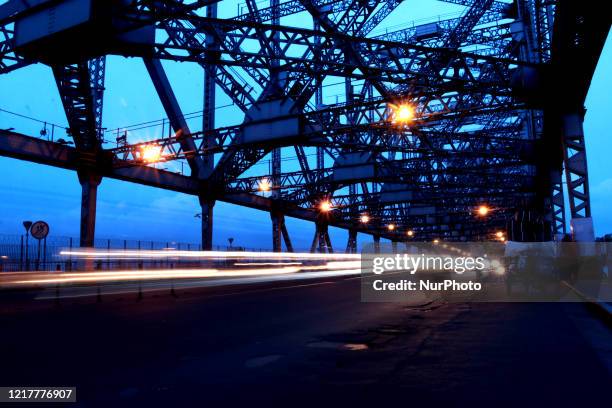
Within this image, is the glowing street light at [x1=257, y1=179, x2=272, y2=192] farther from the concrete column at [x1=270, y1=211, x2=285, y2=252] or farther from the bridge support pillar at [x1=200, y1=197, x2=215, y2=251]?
the concrete column at [x1=270, y1=211, x2=285, y2=252]

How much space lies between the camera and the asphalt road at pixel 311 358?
16.9 feet

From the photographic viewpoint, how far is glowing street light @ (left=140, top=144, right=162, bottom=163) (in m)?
29.5

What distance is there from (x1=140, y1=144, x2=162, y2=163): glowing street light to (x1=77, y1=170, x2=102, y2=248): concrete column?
300 centimetres

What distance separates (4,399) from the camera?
4.96 meters

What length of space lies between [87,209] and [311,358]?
23.9m

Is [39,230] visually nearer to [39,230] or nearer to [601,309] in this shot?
[39,230]

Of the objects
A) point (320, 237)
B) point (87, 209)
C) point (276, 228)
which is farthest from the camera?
point (320, 237)

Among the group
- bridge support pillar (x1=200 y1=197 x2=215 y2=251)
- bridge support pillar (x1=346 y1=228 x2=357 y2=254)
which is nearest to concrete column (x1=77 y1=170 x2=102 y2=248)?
bridge support pillar (x1=200 y1=197 x2=215 y2=251)

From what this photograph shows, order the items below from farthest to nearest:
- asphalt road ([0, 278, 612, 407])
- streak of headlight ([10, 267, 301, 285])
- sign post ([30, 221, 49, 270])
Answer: sign post ([30, 221, 49, 270]), streak of headlight ([10, 267, 301, 285]), asphalt road ([0, 278, 612, 407])

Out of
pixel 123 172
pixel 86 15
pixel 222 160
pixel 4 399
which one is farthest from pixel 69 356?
pixel 222 160

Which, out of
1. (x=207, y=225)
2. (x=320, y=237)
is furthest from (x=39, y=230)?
(x=320, y=237)

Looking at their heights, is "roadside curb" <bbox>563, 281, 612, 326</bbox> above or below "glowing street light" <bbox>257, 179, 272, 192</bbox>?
below

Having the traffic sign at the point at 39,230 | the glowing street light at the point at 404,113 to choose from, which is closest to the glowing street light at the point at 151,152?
the traffic sign at the point at 39,230

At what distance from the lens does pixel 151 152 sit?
2953 centimetres
